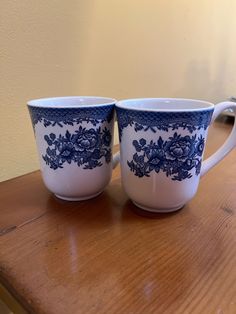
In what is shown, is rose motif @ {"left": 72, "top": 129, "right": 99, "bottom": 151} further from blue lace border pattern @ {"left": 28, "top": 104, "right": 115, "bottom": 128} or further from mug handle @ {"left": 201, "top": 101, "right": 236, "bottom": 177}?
mug handle @ {"left": 201, "top": 101, "right": 236, "bottom": 177}

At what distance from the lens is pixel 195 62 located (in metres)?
0.82

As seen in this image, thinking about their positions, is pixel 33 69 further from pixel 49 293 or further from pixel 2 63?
pixel 49 293

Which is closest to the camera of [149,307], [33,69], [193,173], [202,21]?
[149,307]

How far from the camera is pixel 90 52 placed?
50 centimetres

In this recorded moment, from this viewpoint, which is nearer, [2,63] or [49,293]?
[49,293]

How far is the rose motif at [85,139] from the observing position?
0.30 meters

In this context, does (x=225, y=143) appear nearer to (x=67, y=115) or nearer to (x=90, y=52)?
(x=67, y=115)

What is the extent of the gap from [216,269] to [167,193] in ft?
0.30

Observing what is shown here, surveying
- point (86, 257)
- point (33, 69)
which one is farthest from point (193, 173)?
point (33, 69)

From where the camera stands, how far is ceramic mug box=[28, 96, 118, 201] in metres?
0.29

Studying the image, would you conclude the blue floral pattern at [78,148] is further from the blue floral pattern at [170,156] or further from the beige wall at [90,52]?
the beige wall at [90,52]

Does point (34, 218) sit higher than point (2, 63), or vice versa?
point (2, 63)

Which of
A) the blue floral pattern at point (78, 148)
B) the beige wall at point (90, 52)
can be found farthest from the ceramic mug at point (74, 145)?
the beige wall at point (90, 52)

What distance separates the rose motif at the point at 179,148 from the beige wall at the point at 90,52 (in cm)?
27
